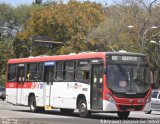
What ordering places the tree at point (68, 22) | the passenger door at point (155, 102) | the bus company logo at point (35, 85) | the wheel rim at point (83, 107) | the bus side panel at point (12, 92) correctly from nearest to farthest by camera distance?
1. the wheel rim at point (83, 107)
2. the bus company logo at point (35, 85)
3. the bus side panel at point (12, 92)
4. the passenger door at point (155, 102)
5. the tree at point (68, 22)

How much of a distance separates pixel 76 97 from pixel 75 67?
152 centimetres

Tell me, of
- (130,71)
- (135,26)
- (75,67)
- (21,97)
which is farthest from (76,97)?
(135,26)

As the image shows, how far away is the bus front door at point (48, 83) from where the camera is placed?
2650cm

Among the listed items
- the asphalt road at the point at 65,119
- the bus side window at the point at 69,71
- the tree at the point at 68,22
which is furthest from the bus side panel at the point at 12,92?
the tree at the point at 68,22

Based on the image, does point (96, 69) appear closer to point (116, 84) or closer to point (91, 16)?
point (116, 84)

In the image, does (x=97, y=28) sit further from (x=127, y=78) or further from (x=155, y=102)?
(x=127, y=78)

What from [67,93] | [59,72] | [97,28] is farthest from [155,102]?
[97,28]

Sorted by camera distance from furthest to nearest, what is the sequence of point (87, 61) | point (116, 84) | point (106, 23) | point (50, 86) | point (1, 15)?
point (1, 15)
point (106, 23)
point (50, 86)
point (87, 61)
point (116, 84)

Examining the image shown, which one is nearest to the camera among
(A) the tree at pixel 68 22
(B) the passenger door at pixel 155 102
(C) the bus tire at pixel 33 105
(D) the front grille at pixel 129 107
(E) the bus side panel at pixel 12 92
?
(D) the front grille at pixel 129 107

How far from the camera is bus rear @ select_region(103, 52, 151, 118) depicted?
71.3 feet

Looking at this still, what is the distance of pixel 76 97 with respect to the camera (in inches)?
949

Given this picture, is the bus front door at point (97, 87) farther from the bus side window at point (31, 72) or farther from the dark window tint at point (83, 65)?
the bus side window at point (31, 72)

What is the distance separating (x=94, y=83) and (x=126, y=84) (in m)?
1.63

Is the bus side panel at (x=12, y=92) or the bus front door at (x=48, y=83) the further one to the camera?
the bus side panel at (x=12, y=92)
